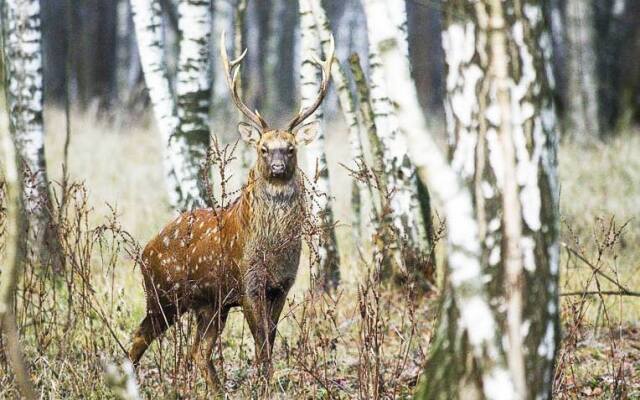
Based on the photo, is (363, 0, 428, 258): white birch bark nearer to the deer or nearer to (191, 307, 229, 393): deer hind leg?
the deer

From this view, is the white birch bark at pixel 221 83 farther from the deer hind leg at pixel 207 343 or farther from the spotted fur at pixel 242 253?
the deer hind leg at pixel 207 343

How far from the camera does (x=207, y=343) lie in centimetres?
668

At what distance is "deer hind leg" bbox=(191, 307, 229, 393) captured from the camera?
5.94 metres

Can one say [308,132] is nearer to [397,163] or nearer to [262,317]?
[262,317]

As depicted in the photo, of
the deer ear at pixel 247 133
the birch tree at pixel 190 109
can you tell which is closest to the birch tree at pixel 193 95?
the birch tree at pixel 190 109

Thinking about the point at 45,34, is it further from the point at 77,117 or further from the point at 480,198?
the point at 480,198

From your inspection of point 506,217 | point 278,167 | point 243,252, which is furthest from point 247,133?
point 506,217

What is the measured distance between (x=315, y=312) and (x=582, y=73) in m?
14.3

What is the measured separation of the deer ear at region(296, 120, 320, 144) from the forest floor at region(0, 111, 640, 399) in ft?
2.00

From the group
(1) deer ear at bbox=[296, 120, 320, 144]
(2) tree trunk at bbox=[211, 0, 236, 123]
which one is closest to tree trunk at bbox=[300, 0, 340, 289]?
(1) deer ear at bbox=[296, 120, 320, 144]

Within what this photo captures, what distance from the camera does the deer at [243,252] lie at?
6473 millimetres

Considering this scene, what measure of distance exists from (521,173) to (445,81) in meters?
0.51

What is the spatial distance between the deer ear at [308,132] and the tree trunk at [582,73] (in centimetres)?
1172

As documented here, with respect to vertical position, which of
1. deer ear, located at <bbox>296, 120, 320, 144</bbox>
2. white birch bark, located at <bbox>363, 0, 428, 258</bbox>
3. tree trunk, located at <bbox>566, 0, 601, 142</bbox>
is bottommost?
deer ear, located at <bbox>296, 120, 320, 144</bbox>
